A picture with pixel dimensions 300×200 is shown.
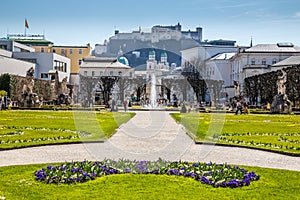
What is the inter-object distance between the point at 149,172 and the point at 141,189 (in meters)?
1.49

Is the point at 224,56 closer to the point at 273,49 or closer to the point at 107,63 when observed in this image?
the point at 273,49

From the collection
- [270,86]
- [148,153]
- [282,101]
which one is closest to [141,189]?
[148,153]

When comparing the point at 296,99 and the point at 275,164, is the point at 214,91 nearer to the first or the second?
the point at 296,99

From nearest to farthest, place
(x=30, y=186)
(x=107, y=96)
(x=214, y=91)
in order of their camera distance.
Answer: (x=30, y=186), (x=107, y=96), (x=214, y=91)

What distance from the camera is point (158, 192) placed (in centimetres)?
875

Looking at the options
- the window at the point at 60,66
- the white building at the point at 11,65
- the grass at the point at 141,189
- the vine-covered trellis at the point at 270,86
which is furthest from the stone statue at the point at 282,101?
the window at the point at 60,66

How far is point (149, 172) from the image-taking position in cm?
1040

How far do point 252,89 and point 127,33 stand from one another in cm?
5084

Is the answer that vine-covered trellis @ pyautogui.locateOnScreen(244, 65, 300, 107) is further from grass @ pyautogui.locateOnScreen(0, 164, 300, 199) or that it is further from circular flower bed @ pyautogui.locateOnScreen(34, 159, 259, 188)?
grass @ pyautogui.locateOnScreen(0, 164, 300, 199)

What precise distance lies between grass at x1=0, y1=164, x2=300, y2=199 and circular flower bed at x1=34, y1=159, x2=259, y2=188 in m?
0.22

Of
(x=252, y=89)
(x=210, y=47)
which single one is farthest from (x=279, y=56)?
(x=210, y=47)

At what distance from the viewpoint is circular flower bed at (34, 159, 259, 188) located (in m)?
9.59

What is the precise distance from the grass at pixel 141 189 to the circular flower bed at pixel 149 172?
8.5 inches

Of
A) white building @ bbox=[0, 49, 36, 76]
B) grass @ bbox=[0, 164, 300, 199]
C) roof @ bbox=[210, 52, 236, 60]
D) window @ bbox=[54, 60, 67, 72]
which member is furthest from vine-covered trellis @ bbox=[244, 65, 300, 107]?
grass @ bbox=[0, 164, 300, 199]
